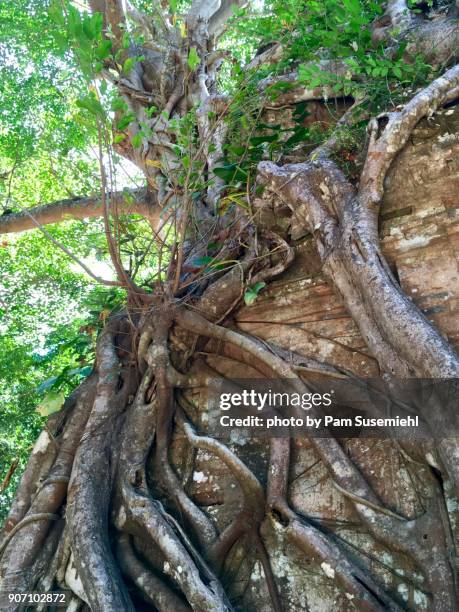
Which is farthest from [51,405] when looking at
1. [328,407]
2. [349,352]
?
[349,352]

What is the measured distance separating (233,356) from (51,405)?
4.00 ft

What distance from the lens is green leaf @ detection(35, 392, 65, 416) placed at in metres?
3.66

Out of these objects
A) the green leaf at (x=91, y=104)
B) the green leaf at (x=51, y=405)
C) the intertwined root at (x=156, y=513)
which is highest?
the green leaf at (x=91, y=104)

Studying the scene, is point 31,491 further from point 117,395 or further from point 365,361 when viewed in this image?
point 365,361

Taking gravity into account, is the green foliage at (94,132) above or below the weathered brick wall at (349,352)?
above

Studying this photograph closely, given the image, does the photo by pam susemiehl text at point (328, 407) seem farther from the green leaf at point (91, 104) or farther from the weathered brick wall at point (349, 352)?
the green leaf at point (91, 104)

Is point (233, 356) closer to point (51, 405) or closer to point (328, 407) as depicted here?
point (328, 407)

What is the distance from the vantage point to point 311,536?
2.55 metres

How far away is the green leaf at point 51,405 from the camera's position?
3660 mm

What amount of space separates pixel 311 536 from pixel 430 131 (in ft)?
8.65

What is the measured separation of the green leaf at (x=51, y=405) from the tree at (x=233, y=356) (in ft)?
0.07

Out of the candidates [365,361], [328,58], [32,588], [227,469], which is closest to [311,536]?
[227,469]

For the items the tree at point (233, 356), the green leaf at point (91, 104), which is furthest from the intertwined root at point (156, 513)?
the green leaf at point (91, 104)

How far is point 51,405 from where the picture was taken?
367 cm
